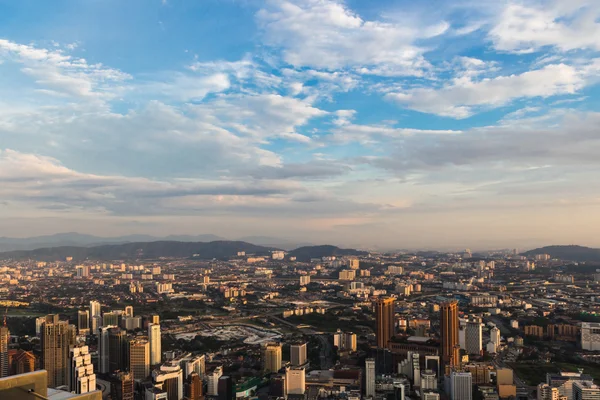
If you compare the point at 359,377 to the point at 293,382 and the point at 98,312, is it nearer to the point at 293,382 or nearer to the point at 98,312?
the point at 293,382

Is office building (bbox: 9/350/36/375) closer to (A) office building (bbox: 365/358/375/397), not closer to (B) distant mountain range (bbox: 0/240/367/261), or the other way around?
(A) office building (bbox: 365/358/375/397)

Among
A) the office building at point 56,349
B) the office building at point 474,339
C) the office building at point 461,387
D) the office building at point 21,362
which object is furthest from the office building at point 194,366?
the office building at point 474,339

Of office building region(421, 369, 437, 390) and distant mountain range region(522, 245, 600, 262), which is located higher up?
distant mountain range region(522, 245, 600, 262)

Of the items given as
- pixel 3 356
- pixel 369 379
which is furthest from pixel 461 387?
pixel 3 356

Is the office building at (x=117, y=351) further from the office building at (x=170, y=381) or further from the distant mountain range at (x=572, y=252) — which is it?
the distant mountain range at (x=572, y=252)

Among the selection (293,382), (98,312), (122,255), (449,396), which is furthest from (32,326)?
(122,255)

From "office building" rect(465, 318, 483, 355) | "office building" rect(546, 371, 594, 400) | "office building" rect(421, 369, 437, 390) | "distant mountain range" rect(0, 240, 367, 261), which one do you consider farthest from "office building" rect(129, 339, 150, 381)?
"distant mountain range" rect(0, 240, 367, 261)

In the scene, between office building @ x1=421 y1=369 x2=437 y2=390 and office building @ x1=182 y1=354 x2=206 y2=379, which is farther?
office building @ x1=182 y1=354 x2=206 y2=379
